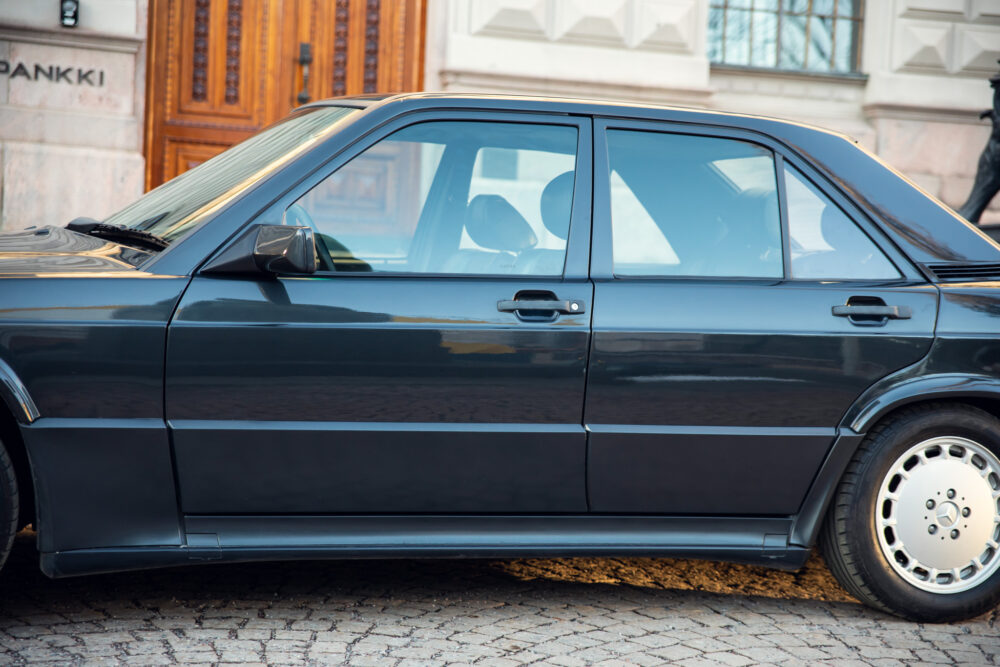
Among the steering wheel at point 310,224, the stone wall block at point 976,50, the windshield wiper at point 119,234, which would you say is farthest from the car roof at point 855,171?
the stone wall block at point 976,50

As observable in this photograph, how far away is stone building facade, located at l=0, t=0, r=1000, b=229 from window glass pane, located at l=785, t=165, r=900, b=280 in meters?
4.59

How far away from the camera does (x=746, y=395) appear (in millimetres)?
3471

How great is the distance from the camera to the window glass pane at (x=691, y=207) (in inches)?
140

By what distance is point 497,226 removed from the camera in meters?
3.50

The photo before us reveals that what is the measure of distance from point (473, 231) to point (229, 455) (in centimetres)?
101

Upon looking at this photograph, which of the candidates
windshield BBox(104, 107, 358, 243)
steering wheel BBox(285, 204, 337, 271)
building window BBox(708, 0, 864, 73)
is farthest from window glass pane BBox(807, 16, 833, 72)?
steering wheel BBox(285, 204, 337, 271)

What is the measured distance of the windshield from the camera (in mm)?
3400

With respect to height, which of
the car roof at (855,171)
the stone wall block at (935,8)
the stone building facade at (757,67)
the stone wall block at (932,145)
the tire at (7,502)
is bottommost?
the tire at (7,502)

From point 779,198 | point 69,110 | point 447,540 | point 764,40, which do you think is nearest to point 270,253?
point 447,540

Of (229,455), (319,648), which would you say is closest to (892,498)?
(319,648)

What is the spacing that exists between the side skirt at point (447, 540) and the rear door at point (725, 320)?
71 mm

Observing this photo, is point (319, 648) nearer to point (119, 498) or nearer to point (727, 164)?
point (119, 498)

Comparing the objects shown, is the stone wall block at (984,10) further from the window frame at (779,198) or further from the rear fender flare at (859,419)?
the rear fender flare at (859,419)

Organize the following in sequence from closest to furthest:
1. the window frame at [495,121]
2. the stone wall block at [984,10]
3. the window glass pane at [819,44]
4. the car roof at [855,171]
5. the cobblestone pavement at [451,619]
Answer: the cobblestone pavement at [451,619], the window frame at [495,121], the car roof at [855,171], the stone wall block at [984,10], the window glass pane at [819,44]
